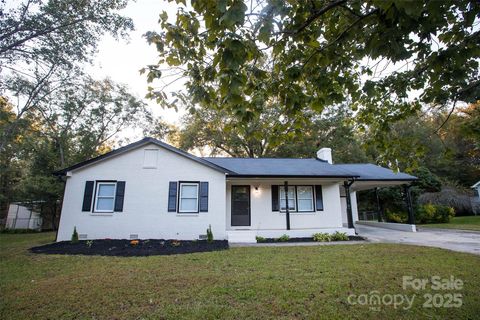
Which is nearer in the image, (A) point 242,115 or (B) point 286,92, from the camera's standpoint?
(A) point 242,115

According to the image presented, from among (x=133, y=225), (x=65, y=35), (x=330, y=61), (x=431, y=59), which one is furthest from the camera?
(x=133, y=225)

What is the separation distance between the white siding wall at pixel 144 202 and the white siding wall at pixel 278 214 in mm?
1651

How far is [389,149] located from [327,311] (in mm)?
3231

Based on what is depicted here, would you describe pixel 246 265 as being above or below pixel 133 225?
below

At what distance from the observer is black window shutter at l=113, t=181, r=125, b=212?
10.3 m

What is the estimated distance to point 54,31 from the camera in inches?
368

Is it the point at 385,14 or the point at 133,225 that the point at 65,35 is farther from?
the point at 385,14

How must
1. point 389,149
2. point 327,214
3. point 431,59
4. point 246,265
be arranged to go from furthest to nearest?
point 327,214 < point 246,265 < point 389,149 < point 431,59

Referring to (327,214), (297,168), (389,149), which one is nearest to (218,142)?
(297,168)

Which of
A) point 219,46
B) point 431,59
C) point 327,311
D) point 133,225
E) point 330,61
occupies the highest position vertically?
point 330,61

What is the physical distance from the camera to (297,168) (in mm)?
12789

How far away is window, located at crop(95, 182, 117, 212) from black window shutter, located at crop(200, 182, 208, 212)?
12.7 ft

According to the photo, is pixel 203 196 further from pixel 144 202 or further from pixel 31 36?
pixel 31 36

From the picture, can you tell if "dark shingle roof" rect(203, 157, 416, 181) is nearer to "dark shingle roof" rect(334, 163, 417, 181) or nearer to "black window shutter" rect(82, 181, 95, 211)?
"dark shingle roof" rect(334, 163, 417, 181)
